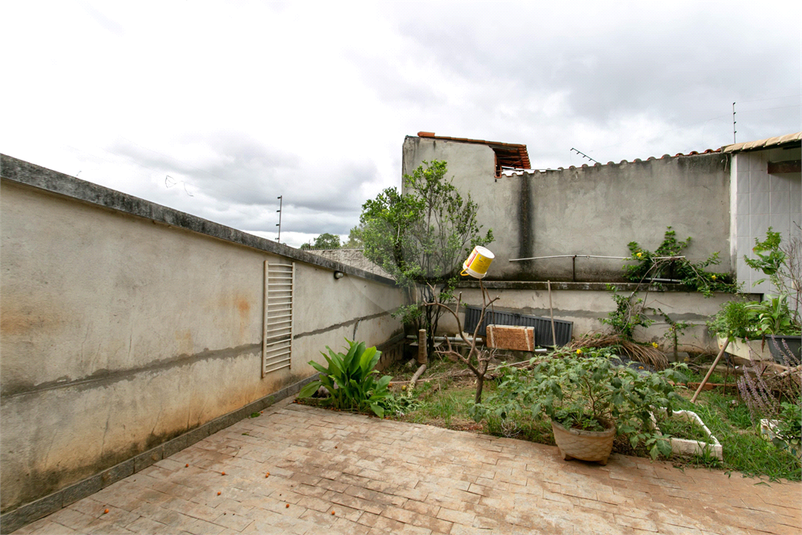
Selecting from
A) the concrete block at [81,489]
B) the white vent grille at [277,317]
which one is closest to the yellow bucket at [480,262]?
the white vent grille at [277,317]

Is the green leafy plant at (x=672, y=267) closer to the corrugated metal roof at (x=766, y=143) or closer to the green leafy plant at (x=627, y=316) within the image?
the green leafy plant at (x=627, y=316)

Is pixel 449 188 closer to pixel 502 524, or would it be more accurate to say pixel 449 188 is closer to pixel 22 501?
pixel 502 524

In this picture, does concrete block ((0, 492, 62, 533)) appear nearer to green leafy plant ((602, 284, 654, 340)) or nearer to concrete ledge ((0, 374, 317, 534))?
concrete ledge ((0, 374, 317, 534))

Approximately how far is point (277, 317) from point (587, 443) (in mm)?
3625

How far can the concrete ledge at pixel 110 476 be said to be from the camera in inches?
82.4

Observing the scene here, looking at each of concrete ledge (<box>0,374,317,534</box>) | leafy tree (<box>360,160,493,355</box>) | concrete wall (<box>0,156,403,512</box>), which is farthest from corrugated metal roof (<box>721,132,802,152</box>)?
concrete ledge (<box>0,374,317,534</box>)

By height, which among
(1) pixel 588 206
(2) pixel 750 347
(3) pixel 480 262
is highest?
(1) pixel 588 206

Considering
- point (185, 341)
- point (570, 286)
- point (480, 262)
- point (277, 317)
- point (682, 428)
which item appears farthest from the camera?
point (570, 286)

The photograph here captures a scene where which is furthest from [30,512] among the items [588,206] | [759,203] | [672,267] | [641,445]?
[759,203]

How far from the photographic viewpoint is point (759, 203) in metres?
6.30

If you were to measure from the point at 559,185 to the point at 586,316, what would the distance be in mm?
2898

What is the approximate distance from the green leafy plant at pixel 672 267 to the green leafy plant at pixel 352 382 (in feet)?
18.7

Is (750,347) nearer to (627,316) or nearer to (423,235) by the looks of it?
(627,316)

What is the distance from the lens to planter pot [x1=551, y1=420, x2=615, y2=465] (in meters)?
2.91
